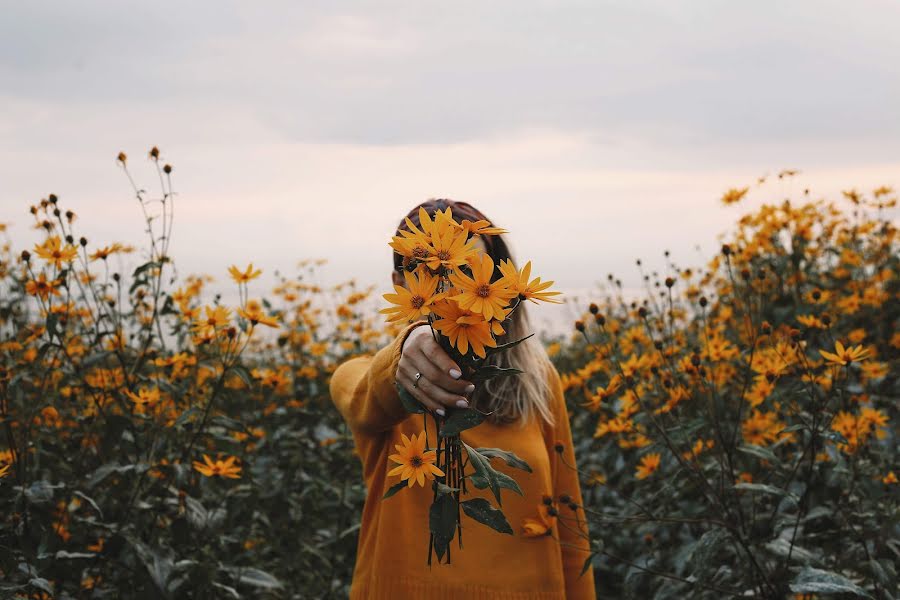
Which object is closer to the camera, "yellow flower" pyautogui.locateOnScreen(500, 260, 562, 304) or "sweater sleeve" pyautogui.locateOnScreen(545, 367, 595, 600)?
"yellow flower" pyautogui.locateOnScreen(500, 260, 562, 304)

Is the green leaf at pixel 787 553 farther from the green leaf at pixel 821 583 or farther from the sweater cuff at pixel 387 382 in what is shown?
the sweater cuff at pixel 387 382

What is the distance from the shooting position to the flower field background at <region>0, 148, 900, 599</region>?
200 cm

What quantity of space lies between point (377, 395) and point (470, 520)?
417 millimetres

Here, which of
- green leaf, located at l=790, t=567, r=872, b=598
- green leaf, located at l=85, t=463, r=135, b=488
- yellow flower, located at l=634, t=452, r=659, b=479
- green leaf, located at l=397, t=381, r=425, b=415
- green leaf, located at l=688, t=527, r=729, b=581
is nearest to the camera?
green leaf, located at l=397, t=381, r=425, b=415

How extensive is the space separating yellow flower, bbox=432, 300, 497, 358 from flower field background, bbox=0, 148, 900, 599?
0.79m

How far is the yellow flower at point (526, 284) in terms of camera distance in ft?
3.29

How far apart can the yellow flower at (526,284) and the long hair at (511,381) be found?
2.57 ft

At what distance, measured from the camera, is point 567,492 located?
2.03 metres

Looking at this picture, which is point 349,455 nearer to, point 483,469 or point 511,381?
point 511,381

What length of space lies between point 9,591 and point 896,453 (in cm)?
282

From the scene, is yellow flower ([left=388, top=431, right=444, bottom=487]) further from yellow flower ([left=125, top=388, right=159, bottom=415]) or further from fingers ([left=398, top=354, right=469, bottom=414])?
yellow flower ([left=125, top=388, right=159, bottom=415])

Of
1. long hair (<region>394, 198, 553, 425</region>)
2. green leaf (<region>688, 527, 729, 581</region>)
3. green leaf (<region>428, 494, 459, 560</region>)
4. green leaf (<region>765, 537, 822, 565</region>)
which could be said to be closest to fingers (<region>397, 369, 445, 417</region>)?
green leaf (<region>428, 494, 459, 560</region>)

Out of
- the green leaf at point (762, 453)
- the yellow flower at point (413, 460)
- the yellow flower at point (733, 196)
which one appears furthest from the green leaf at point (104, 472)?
the yellow flower at point (733, 196)

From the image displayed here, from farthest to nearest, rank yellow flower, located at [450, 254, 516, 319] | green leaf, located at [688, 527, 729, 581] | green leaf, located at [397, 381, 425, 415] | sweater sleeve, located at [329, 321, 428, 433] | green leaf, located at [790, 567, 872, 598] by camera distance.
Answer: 1. green leaf, located at [688, 527, 729, 581]
2. green leaf, located at [790, 567, 872, 598]
3. sweater sleeve, located at [329, 321, 428, 433]
4. green leaf, located at [397, 381, 425, 415]
5. yellow flower, located at [450, 254, 516, 319]
